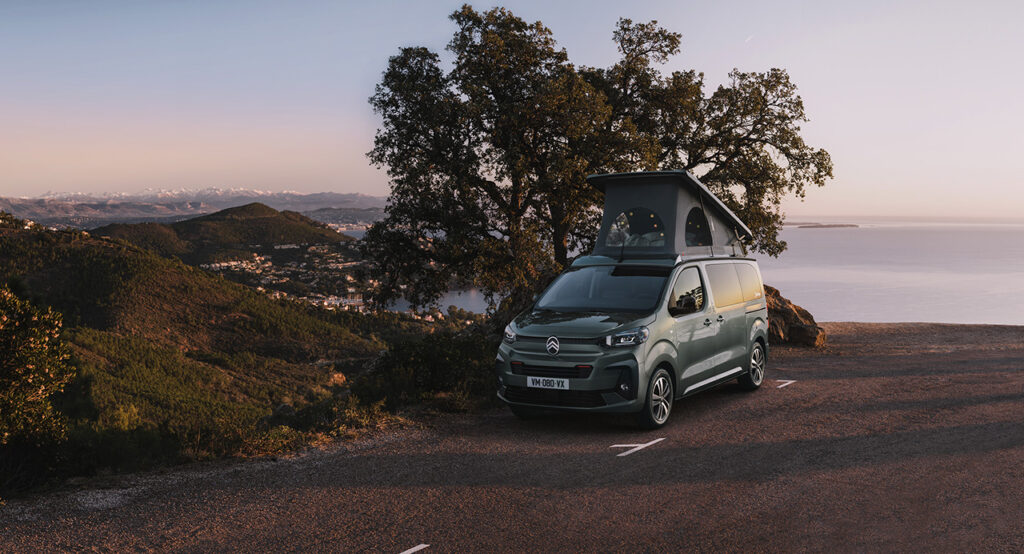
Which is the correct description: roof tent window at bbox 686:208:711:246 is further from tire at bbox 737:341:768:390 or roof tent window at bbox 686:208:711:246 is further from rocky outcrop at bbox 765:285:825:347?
rocky outcrop at bbox 765:285:825:347

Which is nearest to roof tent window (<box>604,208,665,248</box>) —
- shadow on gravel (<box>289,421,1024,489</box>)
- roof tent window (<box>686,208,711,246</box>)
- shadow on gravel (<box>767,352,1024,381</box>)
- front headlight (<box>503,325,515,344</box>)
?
roof tent window (<box>686,208,711,246</box>)

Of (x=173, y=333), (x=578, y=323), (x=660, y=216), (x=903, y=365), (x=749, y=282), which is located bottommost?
(x=173, y=333)

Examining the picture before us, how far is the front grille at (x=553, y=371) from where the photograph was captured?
26.2ft

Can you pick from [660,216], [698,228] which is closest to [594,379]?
[660,216]

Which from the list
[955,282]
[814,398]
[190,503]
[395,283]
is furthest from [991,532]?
[955,282]

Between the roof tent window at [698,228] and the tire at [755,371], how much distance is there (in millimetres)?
1831

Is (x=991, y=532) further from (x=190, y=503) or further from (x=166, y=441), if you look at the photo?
(x=166, y=441)

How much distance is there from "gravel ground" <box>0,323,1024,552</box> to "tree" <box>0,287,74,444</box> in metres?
0.75

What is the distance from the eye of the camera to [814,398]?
10.4m

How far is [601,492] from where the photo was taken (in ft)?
20.1

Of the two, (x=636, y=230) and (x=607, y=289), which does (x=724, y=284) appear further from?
(x=607, y=289)

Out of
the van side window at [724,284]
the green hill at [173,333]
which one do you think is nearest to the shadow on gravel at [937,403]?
the van side window at [724,284]

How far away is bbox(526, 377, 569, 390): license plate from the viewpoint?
8062 mm

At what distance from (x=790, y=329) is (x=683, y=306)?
11.0 meters
